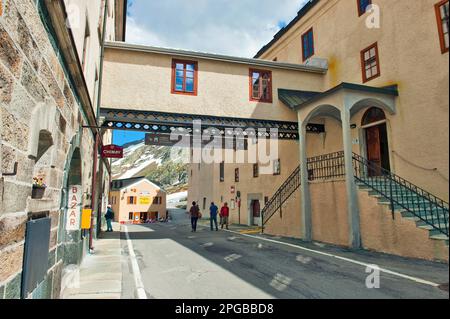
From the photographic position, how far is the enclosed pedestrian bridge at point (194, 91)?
13.2m

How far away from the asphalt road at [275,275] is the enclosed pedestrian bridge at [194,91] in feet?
19.9

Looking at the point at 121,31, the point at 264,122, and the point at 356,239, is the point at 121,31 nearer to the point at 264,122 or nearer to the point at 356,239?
the point at 264,122

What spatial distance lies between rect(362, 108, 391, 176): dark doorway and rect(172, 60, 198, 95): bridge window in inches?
312

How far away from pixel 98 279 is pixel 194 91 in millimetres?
9474

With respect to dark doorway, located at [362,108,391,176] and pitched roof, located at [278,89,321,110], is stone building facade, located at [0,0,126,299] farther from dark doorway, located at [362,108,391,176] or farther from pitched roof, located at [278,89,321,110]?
dark doorway, located at [362,108,391,176]

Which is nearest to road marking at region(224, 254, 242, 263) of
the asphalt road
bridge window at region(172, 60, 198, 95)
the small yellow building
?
the asphalt road

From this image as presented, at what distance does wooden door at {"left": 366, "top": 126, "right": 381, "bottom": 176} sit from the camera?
12688 mm

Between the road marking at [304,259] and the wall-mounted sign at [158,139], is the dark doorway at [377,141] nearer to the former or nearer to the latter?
the road marking at [304,259]

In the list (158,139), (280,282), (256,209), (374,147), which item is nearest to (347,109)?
(374,147)

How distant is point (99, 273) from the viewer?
7.56 m

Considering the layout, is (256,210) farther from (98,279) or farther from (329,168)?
(98,279)

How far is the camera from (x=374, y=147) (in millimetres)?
12922

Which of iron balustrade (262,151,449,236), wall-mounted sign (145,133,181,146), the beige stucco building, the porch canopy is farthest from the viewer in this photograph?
wall-mounted sign (145,133,181,146)
